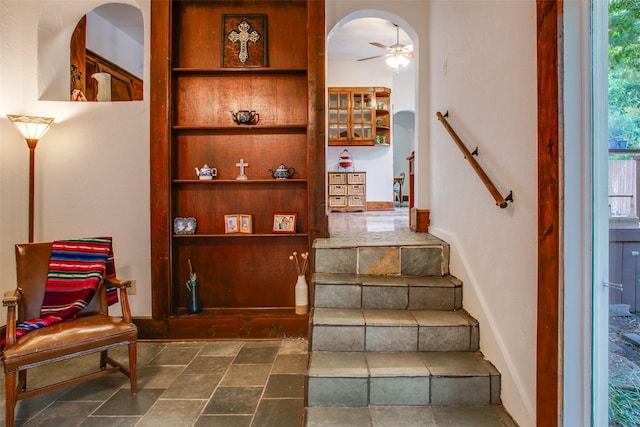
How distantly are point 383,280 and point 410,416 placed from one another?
0.86 metres

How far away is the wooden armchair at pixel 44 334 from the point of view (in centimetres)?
178

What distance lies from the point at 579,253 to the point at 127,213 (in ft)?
9.91

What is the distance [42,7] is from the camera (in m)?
2.88

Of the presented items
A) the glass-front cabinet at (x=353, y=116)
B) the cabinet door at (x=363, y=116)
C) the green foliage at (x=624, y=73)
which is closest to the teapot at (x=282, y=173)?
the green foliage at (x=624, y=73)

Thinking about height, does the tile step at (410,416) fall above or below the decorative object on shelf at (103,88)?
below

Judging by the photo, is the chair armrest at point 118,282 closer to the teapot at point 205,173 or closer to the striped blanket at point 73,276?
the striped blanket at point 73,276

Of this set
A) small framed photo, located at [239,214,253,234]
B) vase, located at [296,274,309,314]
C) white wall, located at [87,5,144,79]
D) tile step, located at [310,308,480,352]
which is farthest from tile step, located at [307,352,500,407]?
white wall, located at [87,5,144,79]

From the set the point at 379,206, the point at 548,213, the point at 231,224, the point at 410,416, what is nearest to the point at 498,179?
the point at 548,213

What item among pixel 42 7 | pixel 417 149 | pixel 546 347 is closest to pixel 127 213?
pixel 42 7

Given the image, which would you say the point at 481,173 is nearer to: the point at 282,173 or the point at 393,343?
the point at 393,343

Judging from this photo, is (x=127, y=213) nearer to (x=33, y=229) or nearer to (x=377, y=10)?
(x=33, y=229)

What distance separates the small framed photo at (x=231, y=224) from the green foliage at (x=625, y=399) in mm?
2494

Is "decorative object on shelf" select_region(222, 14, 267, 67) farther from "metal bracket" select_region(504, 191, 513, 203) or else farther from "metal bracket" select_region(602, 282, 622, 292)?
"metal bracket" select_region(602, 282, 622, 292)

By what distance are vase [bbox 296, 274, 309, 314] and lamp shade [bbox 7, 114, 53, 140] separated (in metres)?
2.28
